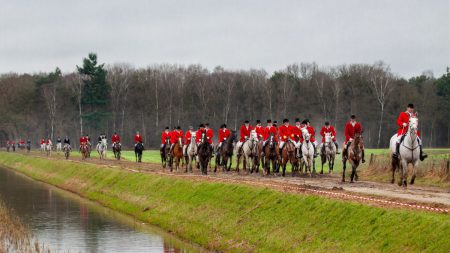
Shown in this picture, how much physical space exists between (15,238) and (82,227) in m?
4.83

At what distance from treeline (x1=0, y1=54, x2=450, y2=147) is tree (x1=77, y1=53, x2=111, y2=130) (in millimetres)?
163

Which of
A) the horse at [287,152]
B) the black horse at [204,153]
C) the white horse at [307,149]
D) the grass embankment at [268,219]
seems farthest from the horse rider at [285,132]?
→ the grass embankment at [268,219]

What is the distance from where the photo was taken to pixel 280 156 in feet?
127

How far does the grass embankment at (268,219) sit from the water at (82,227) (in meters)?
0.96

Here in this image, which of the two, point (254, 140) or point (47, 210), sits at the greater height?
point (254, 140)

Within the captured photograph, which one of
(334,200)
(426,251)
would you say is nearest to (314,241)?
(334,200)

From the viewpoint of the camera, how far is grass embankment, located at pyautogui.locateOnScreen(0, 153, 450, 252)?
56.2 feet

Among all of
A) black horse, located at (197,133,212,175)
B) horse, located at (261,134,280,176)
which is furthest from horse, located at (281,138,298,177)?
black horse, located at (197,133,212,175)

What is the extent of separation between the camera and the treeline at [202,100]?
113938 millimetres

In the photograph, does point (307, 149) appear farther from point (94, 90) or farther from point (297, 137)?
point (94, 90)

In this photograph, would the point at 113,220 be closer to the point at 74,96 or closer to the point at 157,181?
the point at 157,181

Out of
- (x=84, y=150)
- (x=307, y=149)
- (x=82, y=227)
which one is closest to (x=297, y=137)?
(x=307, y=149)

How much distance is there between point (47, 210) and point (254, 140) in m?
11.7

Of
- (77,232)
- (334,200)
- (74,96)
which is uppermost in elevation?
(74,96)
